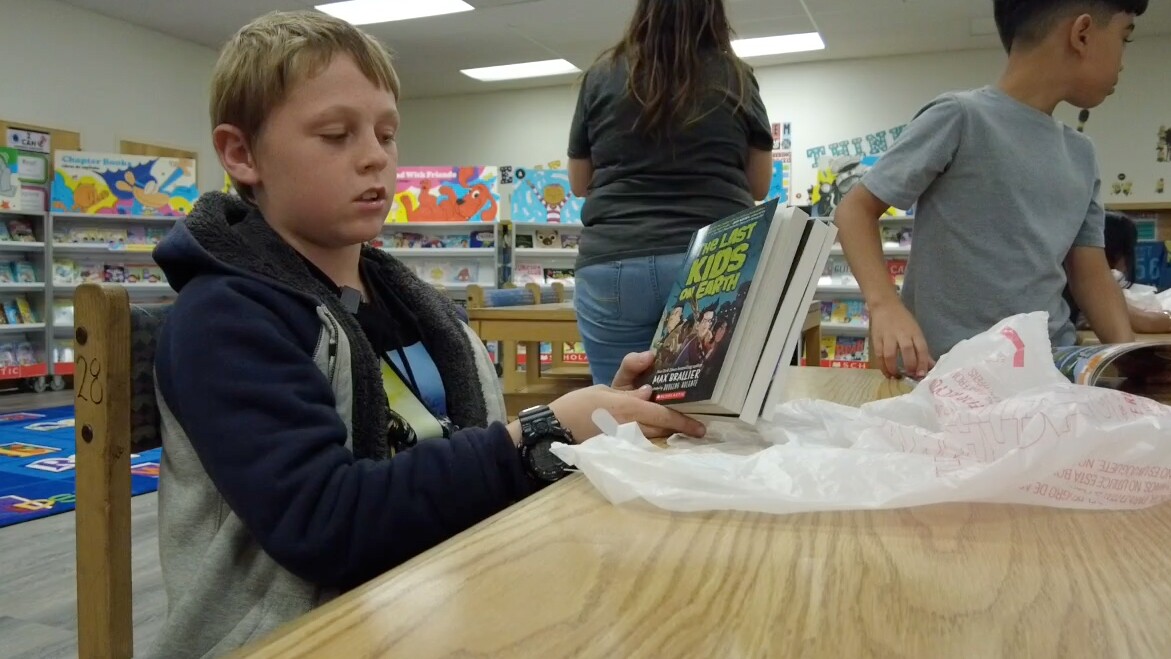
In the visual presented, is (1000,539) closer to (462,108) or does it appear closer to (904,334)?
(904,334)

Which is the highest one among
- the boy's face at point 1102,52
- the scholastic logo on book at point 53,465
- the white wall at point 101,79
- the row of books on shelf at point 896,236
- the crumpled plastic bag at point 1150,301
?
the white wall at point 101,79

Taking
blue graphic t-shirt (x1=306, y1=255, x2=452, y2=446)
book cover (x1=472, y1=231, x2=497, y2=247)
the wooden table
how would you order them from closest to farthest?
the wooden table → blue graphic t-shirt (x1=306, y1=255, x2=452, y2=446) → book cover (x1=472, y1=231, x2=497, y2=247)

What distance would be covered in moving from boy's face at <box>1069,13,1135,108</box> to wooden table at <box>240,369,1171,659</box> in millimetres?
971

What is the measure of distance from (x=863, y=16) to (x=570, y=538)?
6204 millimetres

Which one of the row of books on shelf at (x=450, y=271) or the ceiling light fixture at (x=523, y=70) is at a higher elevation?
the ceiling light fixture at (x=523, y=70)

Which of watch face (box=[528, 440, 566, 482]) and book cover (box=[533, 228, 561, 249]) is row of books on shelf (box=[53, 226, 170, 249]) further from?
watch face (box=[528, 440, 566, 482])

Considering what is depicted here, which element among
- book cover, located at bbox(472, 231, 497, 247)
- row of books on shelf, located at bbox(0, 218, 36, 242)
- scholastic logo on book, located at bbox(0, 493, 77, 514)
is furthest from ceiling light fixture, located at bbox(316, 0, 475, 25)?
scholastic logo on book, located at bbox(0, 493, 77, 514)

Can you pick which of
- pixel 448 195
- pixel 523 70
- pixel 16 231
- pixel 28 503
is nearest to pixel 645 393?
pixel 28 503

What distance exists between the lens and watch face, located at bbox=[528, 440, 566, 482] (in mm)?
→ 661

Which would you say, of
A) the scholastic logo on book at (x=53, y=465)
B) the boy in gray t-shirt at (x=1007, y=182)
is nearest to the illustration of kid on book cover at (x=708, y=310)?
the boy in gray t-shirt at (x=1007, y=182)

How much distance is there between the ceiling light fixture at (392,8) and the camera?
5629mm

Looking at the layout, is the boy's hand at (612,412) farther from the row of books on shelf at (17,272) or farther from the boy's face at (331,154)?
the row of books on shelf at (17,272)

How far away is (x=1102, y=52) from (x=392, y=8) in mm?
5247

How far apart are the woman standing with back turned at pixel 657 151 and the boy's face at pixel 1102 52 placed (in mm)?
473
